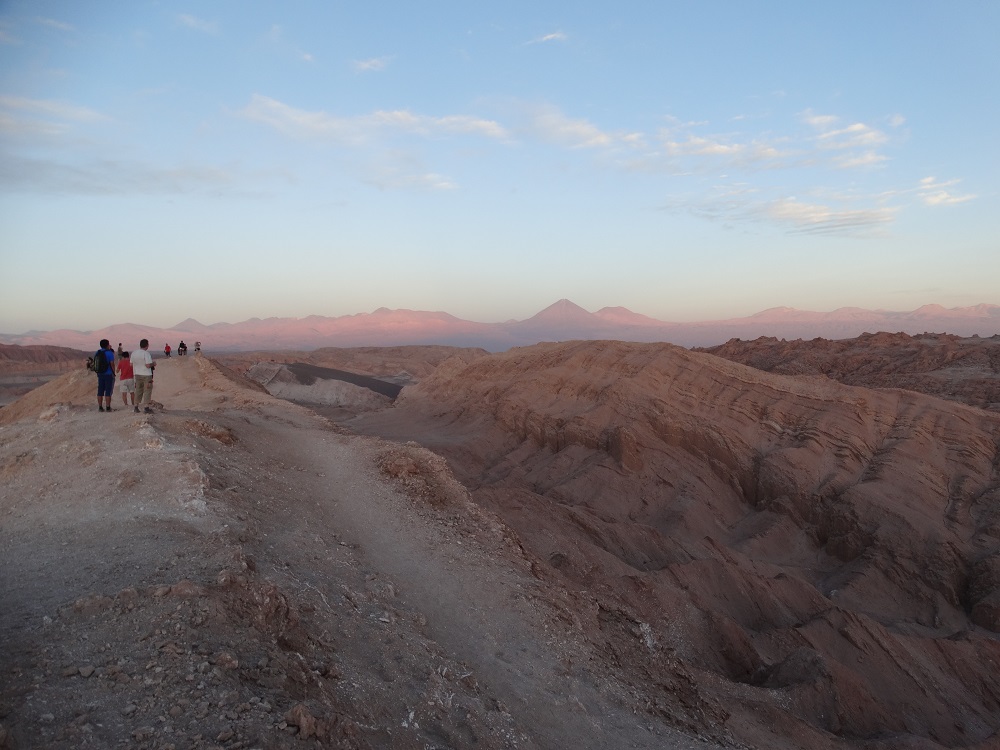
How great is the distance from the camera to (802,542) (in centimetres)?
1523

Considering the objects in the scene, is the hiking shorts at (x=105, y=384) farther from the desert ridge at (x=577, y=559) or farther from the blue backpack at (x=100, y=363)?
the desert ridge at (x=577, y=559)

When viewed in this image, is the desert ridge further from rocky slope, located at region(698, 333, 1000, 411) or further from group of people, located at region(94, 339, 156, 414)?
rocky slope, located at region(698, 333, 1000, 411)

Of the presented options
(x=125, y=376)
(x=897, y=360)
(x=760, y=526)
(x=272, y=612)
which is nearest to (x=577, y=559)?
(x=272, y=612)

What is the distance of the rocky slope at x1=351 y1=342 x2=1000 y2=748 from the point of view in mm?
8750

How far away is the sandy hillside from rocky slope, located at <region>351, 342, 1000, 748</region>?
116 cm

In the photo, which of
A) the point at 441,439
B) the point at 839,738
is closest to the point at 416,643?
the point at 839,738

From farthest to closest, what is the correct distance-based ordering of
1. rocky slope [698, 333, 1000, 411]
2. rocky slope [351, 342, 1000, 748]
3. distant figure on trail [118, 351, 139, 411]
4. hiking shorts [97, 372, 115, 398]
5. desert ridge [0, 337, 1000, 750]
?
rocky slope [698, 333, 1000, 411]
distant figure on trail [118, 351, 139, 411]
hiking shorts [97, 372, 115, 398]
rocky slope [351, 342, 1000, 748]
desert ridge [0, 337, 1000, 750]

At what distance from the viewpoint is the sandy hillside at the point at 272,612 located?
3.88 metres

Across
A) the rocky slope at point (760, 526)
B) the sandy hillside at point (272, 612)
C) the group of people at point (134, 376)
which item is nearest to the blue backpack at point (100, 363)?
the group of people at point (134, 376)

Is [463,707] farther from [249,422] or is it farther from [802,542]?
[802,542]

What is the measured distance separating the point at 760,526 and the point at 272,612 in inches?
519

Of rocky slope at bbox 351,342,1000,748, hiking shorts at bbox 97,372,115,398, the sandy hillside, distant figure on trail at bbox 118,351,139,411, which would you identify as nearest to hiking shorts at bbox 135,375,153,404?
hiking shorts at bbox 97,372,115,398

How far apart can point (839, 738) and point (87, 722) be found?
7.69 m

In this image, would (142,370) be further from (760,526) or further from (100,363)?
(760,526)
